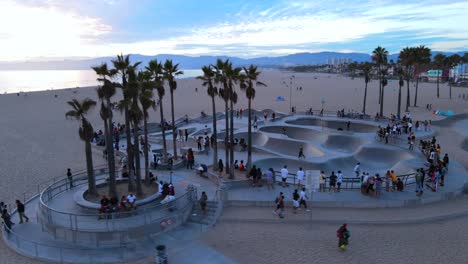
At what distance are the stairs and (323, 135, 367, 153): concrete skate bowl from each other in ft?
57.2

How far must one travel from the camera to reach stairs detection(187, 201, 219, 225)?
15859 millimetres

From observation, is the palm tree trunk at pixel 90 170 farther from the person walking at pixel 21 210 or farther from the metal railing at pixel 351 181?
the metal railing at pixel 351 181

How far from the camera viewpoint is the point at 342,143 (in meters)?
31.9

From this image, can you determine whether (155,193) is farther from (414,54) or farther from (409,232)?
(414,54)

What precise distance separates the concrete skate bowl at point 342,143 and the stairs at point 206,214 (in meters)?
17.4

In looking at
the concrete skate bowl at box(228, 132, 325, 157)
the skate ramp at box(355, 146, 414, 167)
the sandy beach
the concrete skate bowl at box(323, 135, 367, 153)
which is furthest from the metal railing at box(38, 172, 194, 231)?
the concrete skate bowl at box(323, 135, 367, 153)

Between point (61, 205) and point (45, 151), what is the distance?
660 inches

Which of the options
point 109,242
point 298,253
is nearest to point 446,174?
point 298,253

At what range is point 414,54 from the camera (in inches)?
1987

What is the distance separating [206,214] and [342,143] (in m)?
19.5

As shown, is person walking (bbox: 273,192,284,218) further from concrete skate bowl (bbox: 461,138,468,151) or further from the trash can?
concrete skate bowl (bbox: 461,138,468,151)

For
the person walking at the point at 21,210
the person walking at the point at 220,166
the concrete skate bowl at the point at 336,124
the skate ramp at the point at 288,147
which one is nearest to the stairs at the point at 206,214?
the person walking at the point at 220,166

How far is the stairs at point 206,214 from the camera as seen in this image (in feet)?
52.0

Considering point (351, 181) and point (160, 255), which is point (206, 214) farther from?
point (351, 181)
